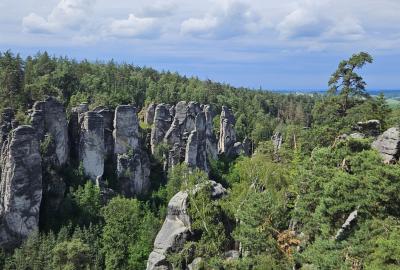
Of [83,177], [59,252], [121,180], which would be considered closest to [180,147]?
[121,180]

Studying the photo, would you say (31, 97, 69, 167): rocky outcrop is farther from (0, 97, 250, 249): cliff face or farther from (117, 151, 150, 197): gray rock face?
(117, 151, 150, 197): gray rock face

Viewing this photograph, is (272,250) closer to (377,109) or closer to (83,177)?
Answer: (377,109)

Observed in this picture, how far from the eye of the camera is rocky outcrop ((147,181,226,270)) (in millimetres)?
27031

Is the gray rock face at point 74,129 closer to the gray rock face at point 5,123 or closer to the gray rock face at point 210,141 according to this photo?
the gray rock face at point 5,123

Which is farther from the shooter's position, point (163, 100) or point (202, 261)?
point (163, 100)

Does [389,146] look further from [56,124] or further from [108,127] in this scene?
[108,127]

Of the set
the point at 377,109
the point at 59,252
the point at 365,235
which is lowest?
the point at 59,252

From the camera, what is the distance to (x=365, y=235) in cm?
1920

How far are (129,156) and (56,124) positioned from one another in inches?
347

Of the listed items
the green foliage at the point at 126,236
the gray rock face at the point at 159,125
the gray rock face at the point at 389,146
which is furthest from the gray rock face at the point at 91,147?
the gray rock face at the point at 389,146

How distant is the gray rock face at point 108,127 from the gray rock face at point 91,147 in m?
3.44

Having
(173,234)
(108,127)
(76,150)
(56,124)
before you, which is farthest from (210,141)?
(173,234)

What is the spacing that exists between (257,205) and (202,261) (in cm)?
398

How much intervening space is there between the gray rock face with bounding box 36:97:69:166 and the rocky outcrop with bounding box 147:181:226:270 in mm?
26174
